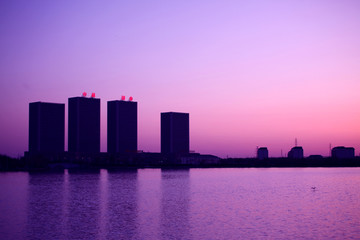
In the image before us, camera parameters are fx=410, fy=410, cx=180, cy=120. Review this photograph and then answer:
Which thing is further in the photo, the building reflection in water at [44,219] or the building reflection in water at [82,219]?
the building reflection in water at [82,219]

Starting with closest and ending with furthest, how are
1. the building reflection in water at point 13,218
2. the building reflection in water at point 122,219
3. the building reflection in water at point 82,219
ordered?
the building reflection in water at point 13,218
the building reflection in water at point 122,219
the building reflection in water at point 82,219

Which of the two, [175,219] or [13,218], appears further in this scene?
[13,218]

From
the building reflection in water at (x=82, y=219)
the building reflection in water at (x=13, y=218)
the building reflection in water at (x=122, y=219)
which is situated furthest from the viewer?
the building reflection in water at (x=82, y=219)

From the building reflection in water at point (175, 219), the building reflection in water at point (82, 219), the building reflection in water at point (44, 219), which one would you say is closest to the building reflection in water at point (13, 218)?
the building reflection in water at point (44, 219)

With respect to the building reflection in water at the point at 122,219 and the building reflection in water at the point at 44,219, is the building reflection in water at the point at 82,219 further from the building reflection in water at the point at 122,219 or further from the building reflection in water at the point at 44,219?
the building reflection in water at the point at 122,219

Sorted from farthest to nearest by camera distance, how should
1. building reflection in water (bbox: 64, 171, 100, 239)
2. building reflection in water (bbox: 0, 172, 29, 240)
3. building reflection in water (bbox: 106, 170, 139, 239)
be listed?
building reflection in water (bbox: 64, 171, 100, 239) < building reflection in water (bbox: 106, 170, 139, 239) < building reflection in water (bbox: 0, 172, 29, 240)

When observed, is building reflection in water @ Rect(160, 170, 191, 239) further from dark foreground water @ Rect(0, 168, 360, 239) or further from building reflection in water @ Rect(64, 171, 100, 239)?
building reflection in water @ Rect(64, 171, 100, 239)

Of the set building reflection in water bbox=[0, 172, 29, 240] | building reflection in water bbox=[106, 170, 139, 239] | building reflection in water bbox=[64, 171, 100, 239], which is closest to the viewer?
building reflection in water bbox=[0, 172, 29, 240]

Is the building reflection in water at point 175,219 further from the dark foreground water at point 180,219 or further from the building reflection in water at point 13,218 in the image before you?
the building reflection in water at point 13,218

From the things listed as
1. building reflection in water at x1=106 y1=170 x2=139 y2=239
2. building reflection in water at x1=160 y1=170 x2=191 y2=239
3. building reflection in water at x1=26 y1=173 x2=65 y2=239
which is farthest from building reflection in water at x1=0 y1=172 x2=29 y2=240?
building reflection in water at x1=160 y1=170 x2=191 y2=239

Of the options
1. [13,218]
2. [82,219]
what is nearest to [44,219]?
[13,218]

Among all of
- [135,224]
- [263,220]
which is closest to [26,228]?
[135,224]

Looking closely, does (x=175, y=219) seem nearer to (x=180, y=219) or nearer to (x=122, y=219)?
(x=180, y=219)

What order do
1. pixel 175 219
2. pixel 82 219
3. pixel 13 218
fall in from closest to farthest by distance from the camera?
pixel 175 219, pixel 82 219, pixel 13 218
